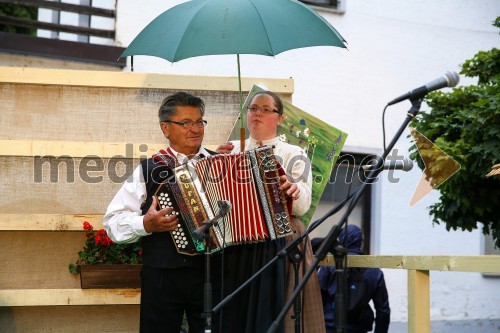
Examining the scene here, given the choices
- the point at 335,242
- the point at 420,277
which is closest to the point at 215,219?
the point at 335,242

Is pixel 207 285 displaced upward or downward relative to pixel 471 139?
downward

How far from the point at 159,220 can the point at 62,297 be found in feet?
4.19

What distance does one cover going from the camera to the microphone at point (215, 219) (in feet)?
11.9

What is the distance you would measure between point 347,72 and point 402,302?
112 inches

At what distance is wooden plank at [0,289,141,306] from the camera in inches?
190

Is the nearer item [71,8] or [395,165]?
[395,165]

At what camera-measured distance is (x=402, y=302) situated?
9.57 metres

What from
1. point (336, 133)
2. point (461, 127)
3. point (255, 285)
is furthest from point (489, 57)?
point (255, 285)

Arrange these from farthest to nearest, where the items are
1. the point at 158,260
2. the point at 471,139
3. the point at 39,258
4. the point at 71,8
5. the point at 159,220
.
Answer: the point at 71,8
the point at 471,139
the point at 39,258
the point at 158,260
the point at 159,220

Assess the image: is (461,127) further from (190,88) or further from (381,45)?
(381,45)

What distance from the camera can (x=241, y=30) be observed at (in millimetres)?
4223

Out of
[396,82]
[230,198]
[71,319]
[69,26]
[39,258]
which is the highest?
[69,26]

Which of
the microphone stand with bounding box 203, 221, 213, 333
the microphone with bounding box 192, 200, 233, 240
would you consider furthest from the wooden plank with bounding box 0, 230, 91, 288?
the microphone stand with bounding box 203, 221, 213, 333

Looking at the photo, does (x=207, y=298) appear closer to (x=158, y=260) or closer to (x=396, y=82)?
(x=158, y=260)
